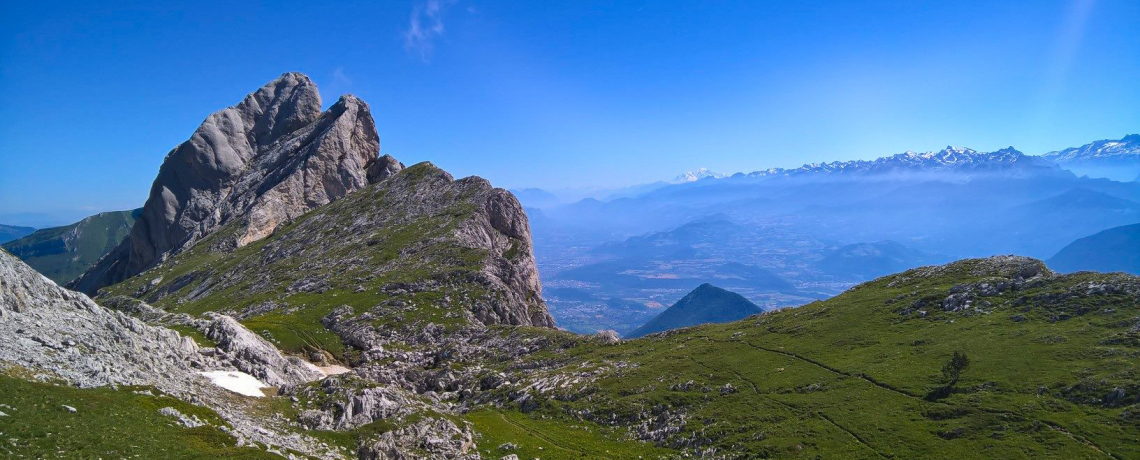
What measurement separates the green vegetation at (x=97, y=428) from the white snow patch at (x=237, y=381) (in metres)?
13.9

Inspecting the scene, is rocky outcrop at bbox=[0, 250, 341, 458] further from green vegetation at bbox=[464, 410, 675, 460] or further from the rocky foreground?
green vegetation at bbox=[464, 410, 675, 460]

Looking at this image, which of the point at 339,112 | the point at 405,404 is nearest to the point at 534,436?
the point at 405,404

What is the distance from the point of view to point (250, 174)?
179250mm

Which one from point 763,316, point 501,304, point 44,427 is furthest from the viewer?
point 501,304

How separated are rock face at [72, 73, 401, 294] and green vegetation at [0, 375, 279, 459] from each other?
454 feet

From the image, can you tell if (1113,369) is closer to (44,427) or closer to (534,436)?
(534,436)

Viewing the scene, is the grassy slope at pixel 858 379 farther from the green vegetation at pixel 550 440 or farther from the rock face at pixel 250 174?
the rock face at pixel 250 174

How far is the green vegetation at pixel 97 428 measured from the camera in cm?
2537

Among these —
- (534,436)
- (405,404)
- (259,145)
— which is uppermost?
(259,145)

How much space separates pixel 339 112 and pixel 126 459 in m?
180

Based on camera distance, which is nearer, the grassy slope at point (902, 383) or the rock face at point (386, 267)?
the grassy slope at point (902, 383)

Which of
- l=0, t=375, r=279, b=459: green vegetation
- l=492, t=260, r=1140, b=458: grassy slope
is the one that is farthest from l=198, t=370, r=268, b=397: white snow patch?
l=492, t=260, r=1140, b=458: grassy slope

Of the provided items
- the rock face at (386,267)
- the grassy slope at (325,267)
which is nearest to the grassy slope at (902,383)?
the rock face at (386,267)

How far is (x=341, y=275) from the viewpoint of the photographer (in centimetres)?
11075
